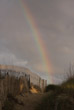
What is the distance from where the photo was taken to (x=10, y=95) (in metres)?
9.99

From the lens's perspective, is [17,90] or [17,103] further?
[17,90]

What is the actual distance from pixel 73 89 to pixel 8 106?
2.79 m

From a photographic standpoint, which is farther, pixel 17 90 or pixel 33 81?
pixel 33 81

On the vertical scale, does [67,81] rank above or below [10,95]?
above

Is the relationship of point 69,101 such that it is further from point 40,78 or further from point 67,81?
point 40,78

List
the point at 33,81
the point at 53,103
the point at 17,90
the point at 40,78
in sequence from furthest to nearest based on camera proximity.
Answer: the point at 40,78
the point at 33,81
the point at 17,90
the point at 53,103

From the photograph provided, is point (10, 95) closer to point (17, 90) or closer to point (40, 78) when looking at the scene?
point (17, 90)

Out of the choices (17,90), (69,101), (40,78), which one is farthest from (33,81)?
(69,101)

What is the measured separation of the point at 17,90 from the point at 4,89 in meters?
2.13

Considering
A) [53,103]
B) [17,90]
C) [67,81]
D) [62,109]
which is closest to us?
[62,109]

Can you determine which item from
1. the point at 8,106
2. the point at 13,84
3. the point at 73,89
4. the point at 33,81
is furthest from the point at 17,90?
the point at 33,81

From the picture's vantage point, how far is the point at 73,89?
945 cm

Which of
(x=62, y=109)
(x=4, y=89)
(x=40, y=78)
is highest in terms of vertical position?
(x=40, y=78)

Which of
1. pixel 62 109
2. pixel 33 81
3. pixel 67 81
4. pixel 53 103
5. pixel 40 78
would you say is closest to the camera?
pixel 62 109
